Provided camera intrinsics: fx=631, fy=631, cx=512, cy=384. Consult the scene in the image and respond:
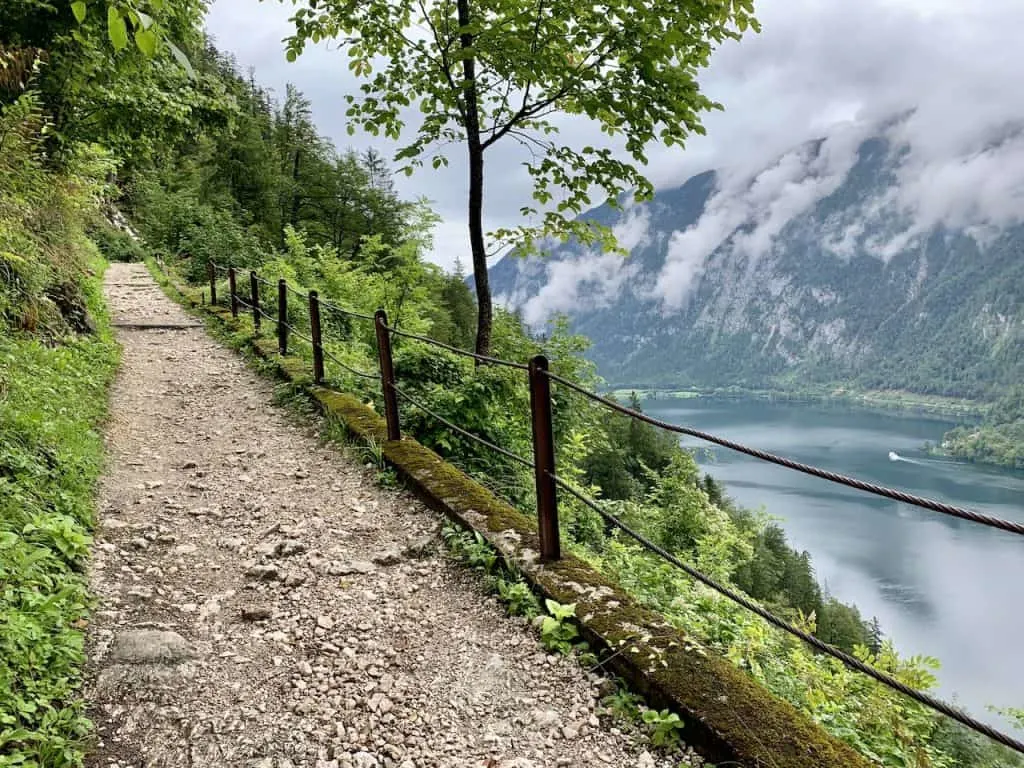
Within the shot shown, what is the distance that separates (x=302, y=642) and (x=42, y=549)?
127 cm

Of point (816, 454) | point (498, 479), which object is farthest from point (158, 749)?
point (816, 454)

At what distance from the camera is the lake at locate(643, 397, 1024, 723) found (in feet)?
168

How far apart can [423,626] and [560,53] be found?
192 inches

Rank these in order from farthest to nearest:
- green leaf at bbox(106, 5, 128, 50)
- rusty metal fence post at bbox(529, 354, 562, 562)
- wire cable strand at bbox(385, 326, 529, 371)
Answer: wire cable strand at bbox(385, 326, 529, 371) → rusty metal fence post at bbox(529, 354, 562, 562) → green leaf at bbox(106, 5, 128, 50)

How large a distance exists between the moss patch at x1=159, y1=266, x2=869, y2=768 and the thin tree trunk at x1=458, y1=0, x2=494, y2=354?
3277 millimetres

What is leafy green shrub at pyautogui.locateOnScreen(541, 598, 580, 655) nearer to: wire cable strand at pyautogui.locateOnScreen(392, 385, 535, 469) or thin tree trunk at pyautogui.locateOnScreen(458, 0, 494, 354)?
wire cable strand at pyautogui.locateOnScreen(392, 385, 535, 469)

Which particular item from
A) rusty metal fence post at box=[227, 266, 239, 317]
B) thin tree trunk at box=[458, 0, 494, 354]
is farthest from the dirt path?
rusty metal fence post at box=[227, 266, 239, 317]

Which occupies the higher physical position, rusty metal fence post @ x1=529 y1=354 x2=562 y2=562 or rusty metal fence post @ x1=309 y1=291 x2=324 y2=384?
rusty metal fence post @ x1=309 y1=291 x2=324 y2=384

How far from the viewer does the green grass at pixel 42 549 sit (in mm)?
2111

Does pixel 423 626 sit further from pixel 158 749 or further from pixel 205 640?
pixel 158 749

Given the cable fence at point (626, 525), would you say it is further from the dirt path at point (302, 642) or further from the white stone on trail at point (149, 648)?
the white stone on trail at point (149, 648)

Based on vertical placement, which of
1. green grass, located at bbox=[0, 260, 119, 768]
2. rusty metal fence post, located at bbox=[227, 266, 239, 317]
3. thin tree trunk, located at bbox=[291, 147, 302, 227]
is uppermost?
thin tree trunk, located at bbox=[291, 147, 302, 227]

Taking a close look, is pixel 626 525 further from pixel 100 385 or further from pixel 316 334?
pixel 100 385

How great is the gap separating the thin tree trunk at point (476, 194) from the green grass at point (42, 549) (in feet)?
12.5
